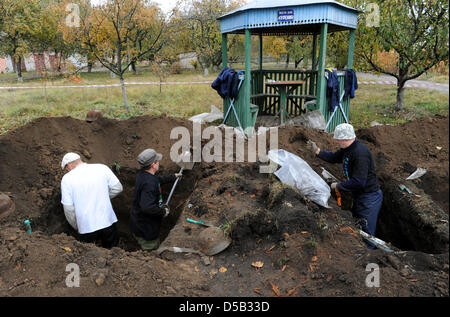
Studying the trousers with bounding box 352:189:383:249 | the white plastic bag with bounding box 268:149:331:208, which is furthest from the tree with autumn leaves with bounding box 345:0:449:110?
the white plastic bag with bounding box 268:149:331:208

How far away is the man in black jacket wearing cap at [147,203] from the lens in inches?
160

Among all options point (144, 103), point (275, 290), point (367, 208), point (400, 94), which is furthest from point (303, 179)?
point (144, 103)

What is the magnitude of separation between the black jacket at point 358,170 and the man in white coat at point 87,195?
3.25 meters

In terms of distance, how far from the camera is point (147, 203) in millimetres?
4074

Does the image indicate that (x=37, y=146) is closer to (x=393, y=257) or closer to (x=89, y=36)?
(x=89, y=36)

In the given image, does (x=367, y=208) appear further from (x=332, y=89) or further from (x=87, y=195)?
(x=332, y=89)

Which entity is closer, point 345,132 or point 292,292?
point 292,292

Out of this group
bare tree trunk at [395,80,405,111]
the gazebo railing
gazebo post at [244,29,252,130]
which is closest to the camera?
gazebo post at [244,29,252,130]

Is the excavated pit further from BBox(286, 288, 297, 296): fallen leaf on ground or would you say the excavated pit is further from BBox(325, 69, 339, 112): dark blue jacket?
BBox(325, 69, 339, 112): dark blue jacket

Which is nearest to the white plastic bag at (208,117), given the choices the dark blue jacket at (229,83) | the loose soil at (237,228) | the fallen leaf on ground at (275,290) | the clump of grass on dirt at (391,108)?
the dark blue jacket at (229,83)

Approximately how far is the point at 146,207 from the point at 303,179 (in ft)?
7.26

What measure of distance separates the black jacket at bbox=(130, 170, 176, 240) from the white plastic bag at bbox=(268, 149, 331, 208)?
5.93 feet

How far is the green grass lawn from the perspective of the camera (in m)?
9.48

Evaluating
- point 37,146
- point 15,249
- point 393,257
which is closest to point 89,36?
point 37,146
